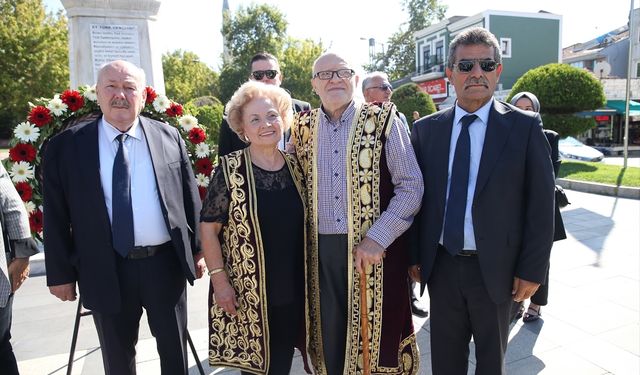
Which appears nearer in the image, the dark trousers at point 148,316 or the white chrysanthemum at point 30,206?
the dark trousers at point 148,316

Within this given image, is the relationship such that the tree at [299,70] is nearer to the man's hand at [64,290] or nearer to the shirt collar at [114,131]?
the shirt collar at [114,131]

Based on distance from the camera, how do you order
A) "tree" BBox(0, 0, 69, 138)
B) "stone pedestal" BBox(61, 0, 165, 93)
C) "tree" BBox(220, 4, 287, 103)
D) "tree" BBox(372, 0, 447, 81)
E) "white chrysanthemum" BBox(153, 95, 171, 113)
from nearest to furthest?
"white chrysanthemum" BBox(153, 95, 171, 113) < "stone pedestal" BBox(61, 0, 165, 93) < "tree" BBox(0, 0, 69, 138) < "tree" BBox(220, 4, 287, 103) < "tree" BBox(372, 0, 447, 81)

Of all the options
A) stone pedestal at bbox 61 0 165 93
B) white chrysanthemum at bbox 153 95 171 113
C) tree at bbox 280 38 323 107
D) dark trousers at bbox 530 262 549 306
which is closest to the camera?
white chrysanthemum at bbox 153 95 171 113

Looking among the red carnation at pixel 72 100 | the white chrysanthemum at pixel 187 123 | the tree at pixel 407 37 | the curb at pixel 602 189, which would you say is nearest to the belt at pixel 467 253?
the white chrysanthemum at pixel 187 123

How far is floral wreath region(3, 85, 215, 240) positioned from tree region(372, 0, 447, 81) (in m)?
38.7

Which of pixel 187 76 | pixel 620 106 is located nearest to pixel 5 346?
pixel 620 106

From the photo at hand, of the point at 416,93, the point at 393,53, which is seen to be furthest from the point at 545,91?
the point at 393,53

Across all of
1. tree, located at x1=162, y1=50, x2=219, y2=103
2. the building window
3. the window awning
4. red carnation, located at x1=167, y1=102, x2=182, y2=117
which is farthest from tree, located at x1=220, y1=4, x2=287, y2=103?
red carnation, located at x1=167, y1=102, x2=182, y2=117

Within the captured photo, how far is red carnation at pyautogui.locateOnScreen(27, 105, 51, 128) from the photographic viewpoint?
298 centimetres

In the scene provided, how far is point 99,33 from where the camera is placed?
5867 millimetres

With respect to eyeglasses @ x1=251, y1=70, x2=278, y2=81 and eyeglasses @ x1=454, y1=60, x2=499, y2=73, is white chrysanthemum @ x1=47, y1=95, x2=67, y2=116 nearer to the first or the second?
eyeglasses @ x1=251, y1=70, x2=278, y2=81

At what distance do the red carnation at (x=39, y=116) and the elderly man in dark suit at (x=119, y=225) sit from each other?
2.84 ft

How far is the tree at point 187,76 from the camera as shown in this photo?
32688 millimetres

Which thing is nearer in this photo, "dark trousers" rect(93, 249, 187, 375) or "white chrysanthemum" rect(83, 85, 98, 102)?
"dark trousers" rect(93, 249, 187, 375)
